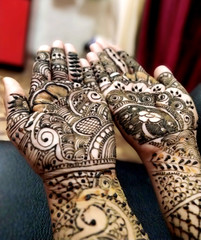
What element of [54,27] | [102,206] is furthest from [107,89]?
[54,27]

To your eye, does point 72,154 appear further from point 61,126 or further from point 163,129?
point 163,129

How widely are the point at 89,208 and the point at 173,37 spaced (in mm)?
862

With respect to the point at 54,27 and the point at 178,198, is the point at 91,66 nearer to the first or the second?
the point at 178,198

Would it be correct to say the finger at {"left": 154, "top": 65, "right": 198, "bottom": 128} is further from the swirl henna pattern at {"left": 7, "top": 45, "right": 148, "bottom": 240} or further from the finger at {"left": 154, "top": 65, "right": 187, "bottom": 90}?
the swirl henna pattern at {"left": 7, "top": 45, "right": 148, "bottom": 240}

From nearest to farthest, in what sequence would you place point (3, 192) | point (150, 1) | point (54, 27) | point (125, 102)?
point (3, 192) < point (125, 102) < point (150, 1) < point (54, 27)

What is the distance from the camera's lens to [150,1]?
1148 millimetres

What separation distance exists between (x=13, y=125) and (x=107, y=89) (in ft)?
0.72

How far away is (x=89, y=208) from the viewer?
1.38 feet

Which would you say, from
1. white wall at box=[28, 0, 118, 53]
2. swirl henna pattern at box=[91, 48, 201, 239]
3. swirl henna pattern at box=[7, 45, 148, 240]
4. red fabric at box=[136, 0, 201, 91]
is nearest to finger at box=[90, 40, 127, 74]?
swirl henna pattern at box=[91, 48, 201, 239]

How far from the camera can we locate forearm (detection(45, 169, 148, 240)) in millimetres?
398

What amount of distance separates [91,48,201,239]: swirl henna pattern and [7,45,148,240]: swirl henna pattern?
0.19 feet

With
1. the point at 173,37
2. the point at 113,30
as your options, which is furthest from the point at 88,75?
the point at 113,30

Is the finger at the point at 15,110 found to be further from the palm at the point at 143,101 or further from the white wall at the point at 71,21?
the white wall at the point at 71,21

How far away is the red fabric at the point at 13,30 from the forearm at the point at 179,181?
1204 millimetres
